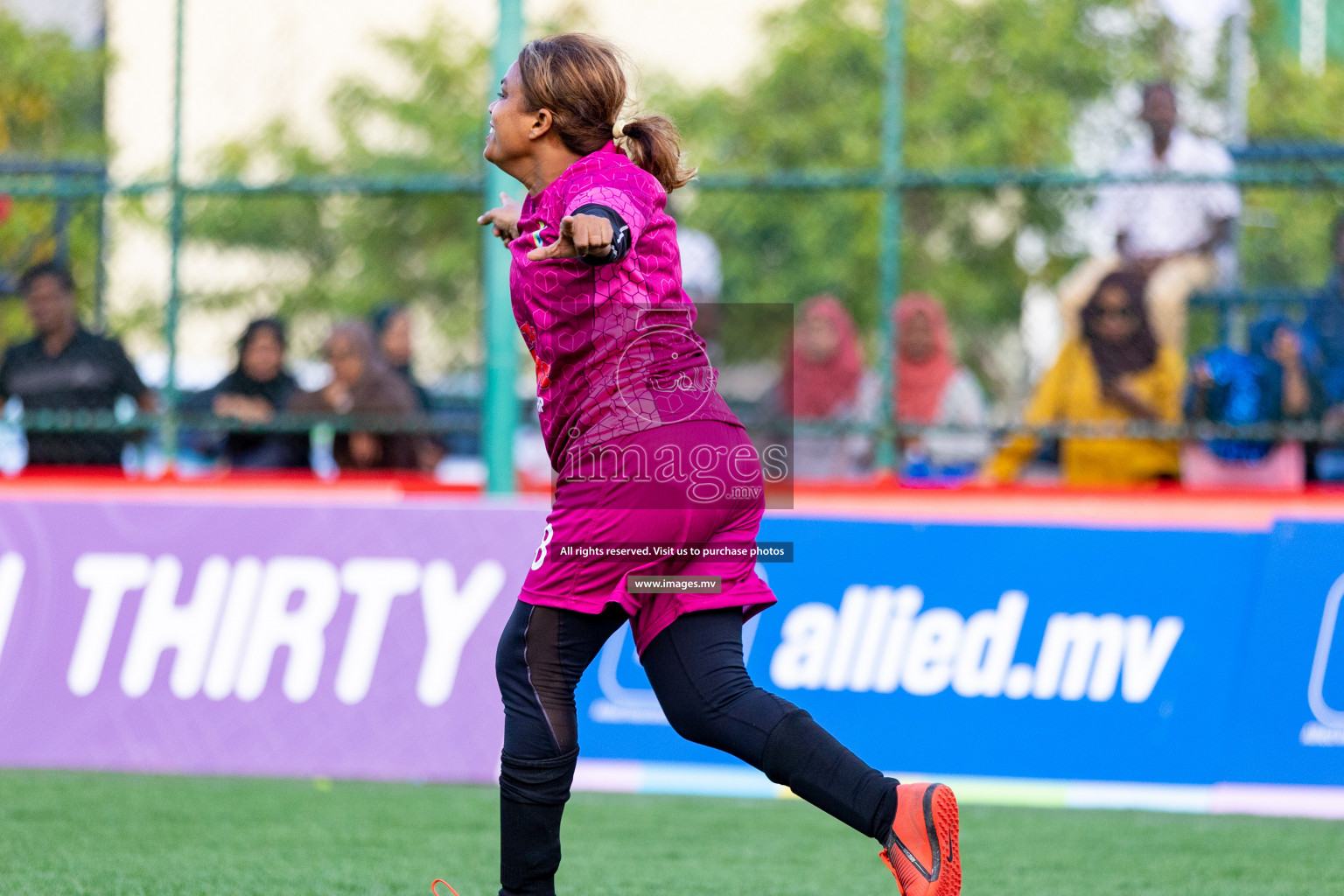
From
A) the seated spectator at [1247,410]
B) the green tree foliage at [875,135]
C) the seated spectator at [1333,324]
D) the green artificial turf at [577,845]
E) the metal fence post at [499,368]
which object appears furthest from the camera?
the green tree foliage at [875,135]

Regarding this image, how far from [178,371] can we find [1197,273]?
429 cm

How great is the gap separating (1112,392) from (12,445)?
4.56 m

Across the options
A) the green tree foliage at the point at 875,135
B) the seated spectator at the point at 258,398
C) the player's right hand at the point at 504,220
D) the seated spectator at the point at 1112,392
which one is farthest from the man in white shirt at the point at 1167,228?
the player's right hand at the point at 504,220

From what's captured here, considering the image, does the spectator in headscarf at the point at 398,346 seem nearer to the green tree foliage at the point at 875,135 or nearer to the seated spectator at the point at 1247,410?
the green tree foliage at the point at 875,135

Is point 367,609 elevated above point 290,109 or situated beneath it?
situated beneath

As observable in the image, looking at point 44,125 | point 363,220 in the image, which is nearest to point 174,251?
point 363,220

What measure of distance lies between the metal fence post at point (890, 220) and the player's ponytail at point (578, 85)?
3.51 m

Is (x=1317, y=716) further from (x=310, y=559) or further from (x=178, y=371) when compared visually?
(x=178, y=371)

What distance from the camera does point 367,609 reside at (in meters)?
5.52

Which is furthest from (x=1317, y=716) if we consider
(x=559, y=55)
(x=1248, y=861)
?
(x=559, y=55)

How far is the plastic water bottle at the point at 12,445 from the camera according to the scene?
6.89m

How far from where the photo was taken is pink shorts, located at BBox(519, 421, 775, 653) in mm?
3021

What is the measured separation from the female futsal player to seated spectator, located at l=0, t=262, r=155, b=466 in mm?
4230

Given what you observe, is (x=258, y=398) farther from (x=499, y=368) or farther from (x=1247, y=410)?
(x=1247, y=410)
